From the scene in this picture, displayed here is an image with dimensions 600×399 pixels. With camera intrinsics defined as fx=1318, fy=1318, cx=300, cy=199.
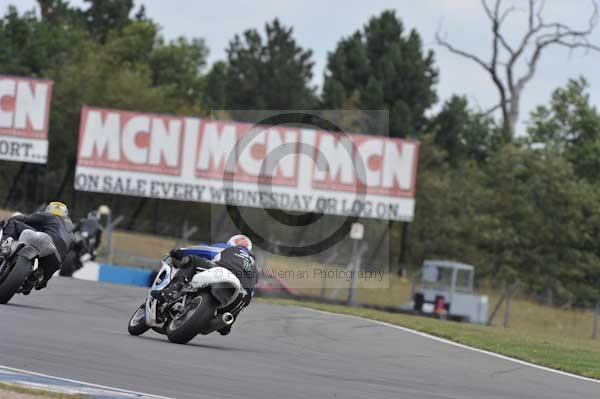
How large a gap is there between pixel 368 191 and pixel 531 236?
16649 millimetres

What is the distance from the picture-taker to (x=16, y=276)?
15.1m

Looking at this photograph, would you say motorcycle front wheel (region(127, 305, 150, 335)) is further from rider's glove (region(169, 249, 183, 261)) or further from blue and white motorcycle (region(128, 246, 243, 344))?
rider's glove (region(169, 249, 183, 261))

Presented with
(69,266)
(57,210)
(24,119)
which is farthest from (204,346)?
(24,119)

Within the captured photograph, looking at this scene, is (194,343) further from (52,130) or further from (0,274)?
(52,130)

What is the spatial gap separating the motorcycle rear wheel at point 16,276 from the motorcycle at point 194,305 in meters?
1.90

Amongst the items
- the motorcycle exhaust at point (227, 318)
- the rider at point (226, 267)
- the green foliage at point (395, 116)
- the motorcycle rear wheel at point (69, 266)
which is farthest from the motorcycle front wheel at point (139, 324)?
the green foliage at point (395, 116)

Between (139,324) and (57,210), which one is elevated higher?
(57,210)

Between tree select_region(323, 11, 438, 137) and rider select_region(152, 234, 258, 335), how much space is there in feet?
210

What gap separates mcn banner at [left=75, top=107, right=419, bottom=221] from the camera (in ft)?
143

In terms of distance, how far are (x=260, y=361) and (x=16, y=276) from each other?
148 inches

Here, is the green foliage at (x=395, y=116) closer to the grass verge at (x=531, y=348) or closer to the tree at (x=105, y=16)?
the tree at (x=105, y=16)

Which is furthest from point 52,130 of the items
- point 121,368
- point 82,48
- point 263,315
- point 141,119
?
point 121,368

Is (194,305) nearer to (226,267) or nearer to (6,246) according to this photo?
(226,267)

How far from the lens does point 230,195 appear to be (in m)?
43.8
